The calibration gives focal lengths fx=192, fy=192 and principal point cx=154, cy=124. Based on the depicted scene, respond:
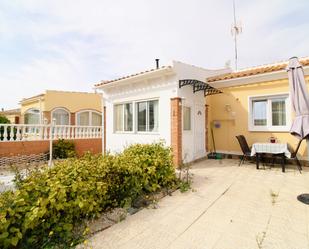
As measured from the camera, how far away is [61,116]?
16.7 meters

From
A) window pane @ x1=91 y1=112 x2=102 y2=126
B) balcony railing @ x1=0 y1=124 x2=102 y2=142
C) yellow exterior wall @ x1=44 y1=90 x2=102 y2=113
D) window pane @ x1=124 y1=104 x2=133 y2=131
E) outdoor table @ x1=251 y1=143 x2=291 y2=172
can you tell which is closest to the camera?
outdoor table @ x1=251 y1=143 x2=291 y2=172

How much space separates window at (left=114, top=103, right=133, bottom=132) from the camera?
1011 cm

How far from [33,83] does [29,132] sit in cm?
1324

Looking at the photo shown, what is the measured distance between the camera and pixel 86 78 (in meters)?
18.5

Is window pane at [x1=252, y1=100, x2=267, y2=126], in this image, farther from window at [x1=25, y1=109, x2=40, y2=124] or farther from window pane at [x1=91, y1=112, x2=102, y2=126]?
window at [x1=25, y1=109, x2=40, y2=124]

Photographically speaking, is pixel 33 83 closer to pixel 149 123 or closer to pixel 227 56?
pixel 149 123

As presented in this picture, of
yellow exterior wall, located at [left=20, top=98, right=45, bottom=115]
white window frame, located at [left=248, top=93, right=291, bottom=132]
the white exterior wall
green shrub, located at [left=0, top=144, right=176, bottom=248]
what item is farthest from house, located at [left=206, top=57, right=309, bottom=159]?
yellow exterior wall, located at [left=20, top=98, right=45, bottom=115]

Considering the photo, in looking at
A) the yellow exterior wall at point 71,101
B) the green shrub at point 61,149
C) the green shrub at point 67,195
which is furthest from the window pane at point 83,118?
the green shrub at point 67,195

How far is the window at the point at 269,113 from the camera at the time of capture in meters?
8.41

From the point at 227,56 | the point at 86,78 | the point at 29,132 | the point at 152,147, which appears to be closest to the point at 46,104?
the point at 86,78

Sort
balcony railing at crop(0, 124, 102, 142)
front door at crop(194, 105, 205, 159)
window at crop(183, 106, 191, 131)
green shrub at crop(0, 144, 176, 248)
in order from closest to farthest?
green shrub at crop(0, 144, 176, 248) < window at crop(183, 106, 191, 131) < front door at crop(194, 105, 205, 159) < balcony railing at crop(0, 124, 102, 142)

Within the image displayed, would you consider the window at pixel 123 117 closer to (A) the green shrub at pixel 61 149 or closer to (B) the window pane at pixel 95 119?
(A) the green shrub at pixel 61 149

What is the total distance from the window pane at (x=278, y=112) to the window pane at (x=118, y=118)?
7.44 m

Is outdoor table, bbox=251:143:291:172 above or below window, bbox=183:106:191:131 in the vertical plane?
below
